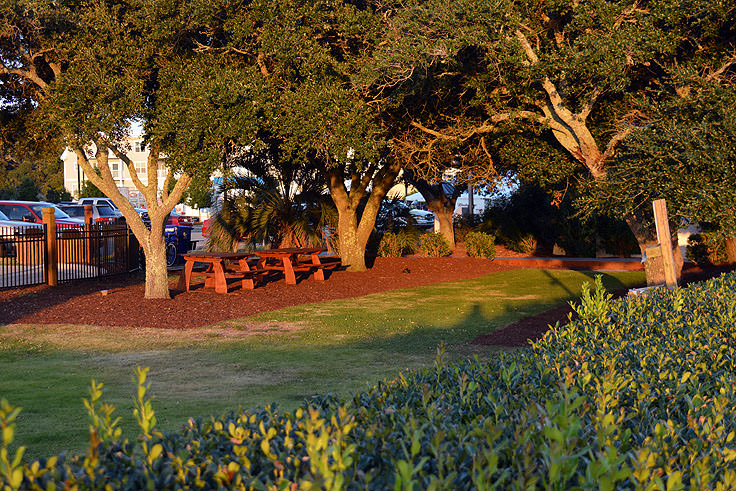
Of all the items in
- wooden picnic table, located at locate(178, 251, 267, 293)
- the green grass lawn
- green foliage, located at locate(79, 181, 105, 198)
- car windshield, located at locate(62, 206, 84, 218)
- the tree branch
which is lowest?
the green grass lawn

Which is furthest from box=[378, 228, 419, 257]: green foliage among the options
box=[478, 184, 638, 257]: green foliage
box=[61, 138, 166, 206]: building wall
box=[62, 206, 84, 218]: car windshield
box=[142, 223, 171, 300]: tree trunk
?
box=[61, 138, 166, 206]: building wall

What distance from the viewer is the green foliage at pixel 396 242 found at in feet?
74.3

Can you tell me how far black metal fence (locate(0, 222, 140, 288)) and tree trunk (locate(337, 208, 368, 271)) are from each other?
5.54 metres

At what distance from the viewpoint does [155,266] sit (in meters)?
13.7

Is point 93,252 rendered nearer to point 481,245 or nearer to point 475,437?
point 481,245

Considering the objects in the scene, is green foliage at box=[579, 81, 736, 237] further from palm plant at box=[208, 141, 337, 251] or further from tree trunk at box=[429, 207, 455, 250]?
tree trunk at box=[429, 207, 455, 250]

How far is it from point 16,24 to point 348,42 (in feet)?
20.4

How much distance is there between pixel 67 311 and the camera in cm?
1234

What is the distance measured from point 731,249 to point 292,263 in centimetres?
1148

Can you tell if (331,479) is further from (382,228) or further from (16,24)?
(382,228)

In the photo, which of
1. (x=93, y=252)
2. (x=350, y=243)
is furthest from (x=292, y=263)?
(x=93, y=252)

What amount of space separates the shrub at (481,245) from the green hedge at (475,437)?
19.0 m

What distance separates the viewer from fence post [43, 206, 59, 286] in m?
15.9

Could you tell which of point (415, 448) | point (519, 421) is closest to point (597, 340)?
point (519, 421)
